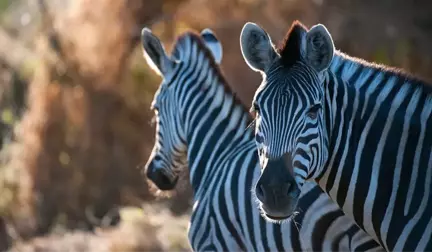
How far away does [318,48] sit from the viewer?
4742 mm

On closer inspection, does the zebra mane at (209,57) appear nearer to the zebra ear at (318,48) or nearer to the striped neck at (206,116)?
the striped neck at (206,116)

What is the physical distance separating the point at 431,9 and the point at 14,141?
8.38m

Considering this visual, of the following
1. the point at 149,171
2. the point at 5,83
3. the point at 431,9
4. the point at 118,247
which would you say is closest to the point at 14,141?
the point at 5,83

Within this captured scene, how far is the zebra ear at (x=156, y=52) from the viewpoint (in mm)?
7113

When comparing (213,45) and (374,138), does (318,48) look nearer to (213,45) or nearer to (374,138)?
(374,138)

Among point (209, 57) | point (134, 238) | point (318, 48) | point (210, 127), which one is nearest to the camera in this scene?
point (318, 48)

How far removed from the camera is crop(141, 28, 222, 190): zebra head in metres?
7.08

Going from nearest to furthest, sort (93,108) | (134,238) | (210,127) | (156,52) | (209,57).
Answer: (210,127) < (209,57) < (156,52) < (134,238) < (93,108)

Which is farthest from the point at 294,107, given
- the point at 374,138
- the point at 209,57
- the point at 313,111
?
the point at 209,57

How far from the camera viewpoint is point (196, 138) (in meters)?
6.90

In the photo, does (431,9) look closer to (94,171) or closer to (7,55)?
(94,171)

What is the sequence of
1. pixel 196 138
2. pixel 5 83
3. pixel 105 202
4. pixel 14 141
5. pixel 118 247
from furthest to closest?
1. pixel 5 83
2. pixel 14 141
3. pixel 105 202
4. pixel 118 247
5. pixel 196 138

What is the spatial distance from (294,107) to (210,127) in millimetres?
2254

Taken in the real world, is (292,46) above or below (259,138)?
above
